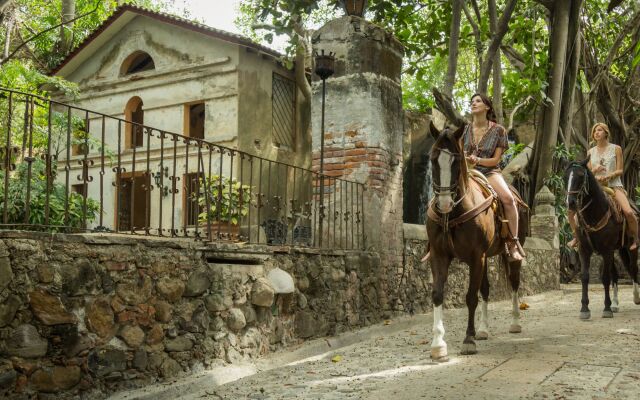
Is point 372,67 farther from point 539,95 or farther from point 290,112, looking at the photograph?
point 290,112

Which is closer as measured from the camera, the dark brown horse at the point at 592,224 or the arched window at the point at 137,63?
the dark brown horse at the point at 592,224

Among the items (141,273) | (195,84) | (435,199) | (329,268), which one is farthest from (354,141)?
(195,84)

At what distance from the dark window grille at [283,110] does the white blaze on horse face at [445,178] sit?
14868mm

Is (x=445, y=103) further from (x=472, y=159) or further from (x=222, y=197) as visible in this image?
(x=222, y=197)

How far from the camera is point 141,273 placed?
17.1 feet

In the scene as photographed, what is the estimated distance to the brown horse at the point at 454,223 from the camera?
5.95 metres

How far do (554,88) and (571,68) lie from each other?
115 centimetres

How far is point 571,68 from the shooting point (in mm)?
15430

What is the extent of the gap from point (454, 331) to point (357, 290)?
1252mm

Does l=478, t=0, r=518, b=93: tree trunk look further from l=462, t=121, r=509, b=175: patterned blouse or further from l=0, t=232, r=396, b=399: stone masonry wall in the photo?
l=0, t=232, r=396, b=399: stone masonry wall

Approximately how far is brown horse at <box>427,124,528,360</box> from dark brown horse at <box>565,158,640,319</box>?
249cm

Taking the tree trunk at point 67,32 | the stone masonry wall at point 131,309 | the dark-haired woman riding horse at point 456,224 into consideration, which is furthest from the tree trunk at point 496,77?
the tree trunk at point 67,32

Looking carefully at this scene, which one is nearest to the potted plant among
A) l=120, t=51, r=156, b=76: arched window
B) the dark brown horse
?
the dark brown horse

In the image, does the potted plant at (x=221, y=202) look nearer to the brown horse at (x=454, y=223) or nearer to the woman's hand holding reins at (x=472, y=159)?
the brown horse at (x=454, y=223)
